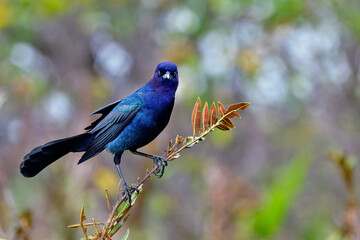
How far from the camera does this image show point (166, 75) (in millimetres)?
1972

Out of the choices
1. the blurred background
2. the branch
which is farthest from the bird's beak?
the blurred background

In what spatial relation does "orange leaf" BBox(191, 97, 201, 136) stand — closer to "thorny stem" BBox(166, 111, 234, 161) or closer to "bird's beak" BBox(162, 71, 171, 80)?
"thorny stem" BBox(166, 111, 234, 161)

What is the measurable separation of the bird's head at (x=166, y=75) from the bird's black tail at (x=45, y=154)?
1.18 ft

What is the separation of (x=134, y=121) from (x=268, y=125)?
8780 mm

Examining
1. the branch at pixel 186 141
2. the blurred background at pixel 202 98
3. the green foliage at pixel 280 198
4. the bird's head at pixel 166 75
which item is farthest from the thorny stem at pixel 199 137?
the green foliage at pixel 280 198

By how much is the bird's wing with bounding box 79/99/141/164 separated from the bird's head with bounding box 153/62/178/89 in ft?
0.42

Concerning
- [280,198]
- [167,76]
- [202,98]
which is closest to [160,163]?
[167,76]

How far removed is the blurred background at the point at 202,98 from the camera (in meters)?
4.39

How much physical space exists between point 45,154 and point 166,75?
1.82 ft

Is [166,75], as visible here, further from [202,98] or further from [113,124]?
[202,98]

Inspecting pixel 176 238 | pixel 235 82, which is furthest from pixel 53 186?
pixel 176 238

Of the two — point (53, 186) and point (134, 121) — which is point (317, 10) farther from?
point (134, 121)

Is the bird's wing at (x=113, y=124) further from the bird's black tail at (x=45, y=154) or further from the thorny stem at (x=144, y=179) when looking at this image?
the thorny stem at (x=144, y=179)

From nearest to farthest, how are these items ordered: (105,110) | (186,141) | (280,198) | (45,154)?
(186,141), (45,154), (105,110), (280,198)
